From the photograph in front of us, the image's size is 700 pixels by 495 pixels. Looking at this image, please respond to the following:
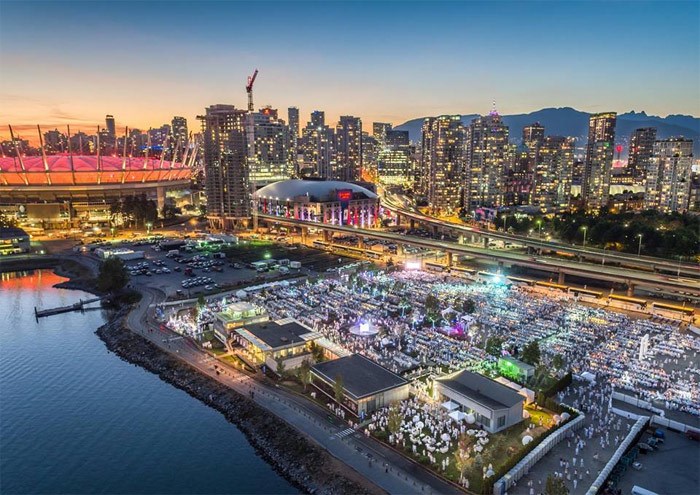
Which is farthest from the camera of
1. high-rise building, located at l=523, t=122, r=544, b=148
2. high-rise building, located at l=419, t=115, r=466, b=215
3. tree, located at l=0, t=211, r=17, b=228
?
high-rise building, located at l=523, t=122, r=544, b=148

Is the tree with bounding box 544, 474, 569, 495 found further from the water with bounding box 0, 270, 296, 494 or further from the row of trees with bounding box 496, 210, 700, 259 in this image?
the row of trees with bounding box 496, 210, 700, 259

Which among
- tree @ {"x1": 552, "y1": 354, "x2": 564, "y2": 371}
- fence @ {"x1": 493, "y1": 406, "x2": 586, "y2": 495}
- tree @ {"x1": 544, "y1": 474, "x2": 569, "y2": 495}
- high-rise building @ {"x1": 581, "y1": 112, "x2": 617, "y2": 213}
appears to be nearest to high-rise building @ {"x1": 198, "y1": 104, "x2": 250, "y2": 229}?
tree @ {"x1": 552, "y1": 354, "x2": 564, "y2": 371}

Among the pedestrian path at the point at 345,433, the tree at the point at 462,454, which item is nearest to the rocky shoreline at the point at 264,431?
the pedestrian path at the point at 345,433

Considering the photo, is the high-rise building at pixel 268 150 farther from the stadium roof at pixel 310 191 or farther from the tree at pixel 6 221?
the tree at pixel 6 221

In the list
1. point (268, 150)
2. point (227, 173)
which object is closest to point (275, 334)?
point (227, 173)

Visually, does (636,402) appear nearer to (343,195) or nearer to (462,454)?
(462,454)

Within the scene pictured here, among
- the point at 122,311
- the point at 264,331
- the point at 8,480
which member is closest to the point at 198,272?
the point at 122,311
